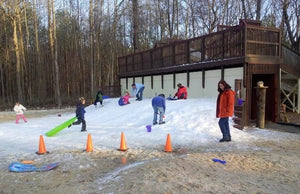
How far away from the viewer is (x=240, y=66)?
1280 centimetres

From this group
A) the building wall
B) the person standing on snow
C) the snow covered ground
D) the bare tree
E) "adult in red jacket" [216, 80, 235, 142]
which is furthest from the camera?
the bare tree

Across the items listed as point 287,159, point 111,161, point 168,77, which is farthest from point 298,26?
point 111,161

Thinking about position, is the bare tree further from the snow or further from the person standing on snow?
the snow

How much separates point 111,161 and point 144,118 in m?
6.92

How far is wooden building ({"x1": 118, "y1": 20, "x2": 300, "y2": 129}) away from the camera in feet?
40.6

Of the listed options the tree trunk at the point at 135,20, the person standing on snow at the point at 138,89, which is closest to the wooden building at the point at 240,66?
the person standing on snow at the point at 138,89

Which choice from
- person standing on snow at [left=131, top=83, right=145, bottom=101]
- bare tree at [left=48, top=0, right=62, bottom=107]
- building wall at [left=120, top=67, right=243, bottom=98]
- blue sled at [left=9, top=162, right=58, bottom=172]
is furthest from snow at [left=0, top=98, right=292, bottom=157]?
bare tree at [left=48, top=0, right=62, bottom=107]

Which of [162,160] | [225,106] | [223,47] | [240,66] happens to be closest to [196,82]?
[223,47]

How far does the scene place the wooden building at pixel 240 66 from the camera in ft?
40.6

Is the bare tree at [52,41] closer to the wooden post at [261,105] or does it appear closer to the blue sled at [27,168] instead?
the wooden post at [261,105]

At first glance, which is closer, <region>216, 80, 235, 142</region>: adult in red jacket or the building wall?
<region>216, 80, 235, 142</region>: adult in red jacket

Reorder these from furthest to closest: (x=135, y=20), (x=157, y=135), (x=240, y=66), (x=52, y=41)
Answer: (x=135, y=20)
(x=52, y=41)
(x=240, y=66)
(x=157, y=135)

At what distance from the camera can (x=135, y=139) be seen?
386 inches

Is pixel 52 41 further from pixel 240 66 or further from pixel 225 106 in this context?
pixel 225 106
